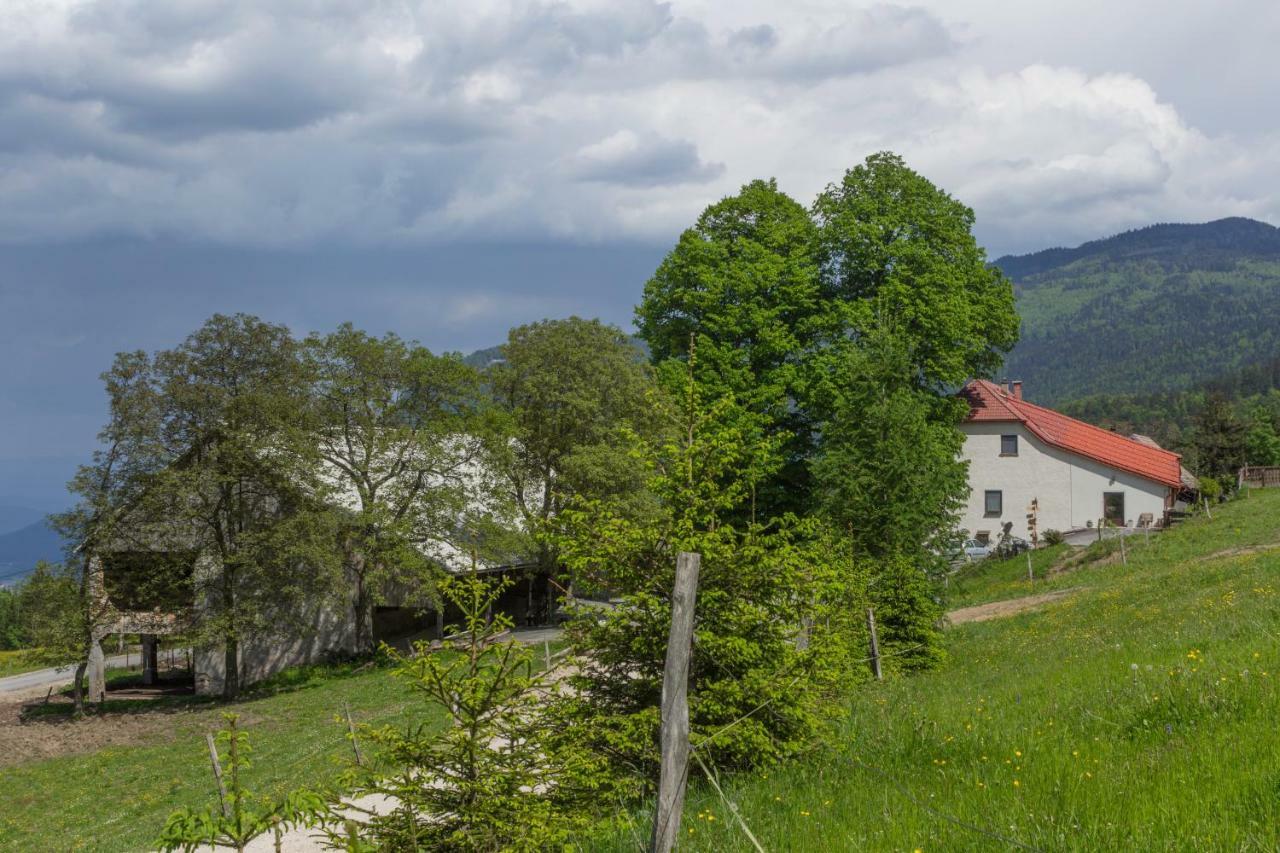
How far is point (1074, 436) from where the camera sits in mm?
56938

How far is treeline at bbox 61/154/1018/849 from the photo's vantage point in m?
23.0

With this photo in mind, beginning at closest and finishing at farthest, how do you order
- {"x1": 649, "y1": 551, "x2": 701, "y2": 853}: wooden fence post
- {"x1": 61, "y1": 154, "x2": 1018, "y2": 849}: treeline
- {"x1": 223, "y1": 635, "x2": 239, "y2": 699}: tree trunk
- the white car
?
{"x1": 649, "y1": 551, "x2": 701, "y2": 853}: wooden fence post, {"x1": 61, "y1": 154, "x2": 1018, "y2": 849}: treeline, {"x1": 223, "y1": 635, "x2": 239, "y2": 699}: tree trunk, the white car

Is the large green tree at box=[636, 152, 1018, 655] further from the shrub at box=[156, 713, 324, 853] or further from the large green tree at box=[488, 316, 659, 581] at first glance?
the shrub at box=[156, 713, 324, 853]

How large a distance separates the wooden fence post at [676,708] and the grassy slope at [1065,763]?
0.83 meters

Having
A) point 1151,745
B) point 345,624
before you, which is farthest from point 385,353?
point 1151,745

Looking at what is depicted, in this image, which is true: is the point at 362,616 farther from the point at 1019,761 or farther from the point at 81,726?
the point at 1019,761

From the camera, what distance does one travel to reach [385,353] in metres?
38.4

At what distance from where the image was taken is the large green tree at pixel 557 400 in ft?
133

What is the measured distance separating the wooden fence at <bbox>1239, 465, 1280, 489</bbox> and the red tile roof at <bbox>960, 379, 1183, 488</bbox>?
12.2ft

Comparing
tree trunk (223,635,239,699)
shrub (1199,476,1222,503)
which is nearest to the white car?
shrub (1199,476,1222,503)

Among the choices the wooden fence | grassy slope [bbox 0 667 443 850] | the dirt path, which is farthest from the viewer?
the wooden fence

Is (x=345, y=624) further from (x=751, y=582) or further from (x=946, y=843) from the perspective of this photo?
(x=946, y=843)

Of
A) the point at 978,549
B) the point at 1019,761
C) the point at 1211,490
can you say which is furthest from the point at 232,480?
the point at 1211,490

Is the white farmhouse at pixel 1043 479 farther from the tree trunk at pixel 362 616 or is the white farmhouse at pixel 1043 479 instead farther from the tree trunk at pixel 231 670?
the tree trunk at pixel 231 670
